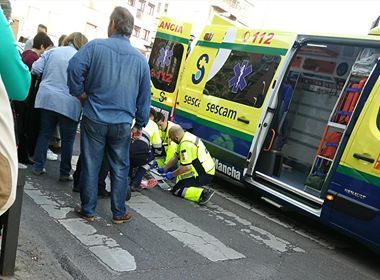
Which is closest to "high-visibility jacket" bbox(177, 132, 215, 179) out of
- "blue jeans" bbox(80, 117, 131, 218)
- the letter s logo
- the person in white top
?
"blue jeans" bbox(80, 117, 131, 218)

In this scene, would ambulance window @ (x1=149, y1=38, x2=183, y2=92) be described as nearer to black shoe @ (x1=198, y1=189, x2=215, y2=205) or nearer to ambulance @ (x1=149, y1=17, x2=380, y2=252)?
ambulance @ (x1=149, y1=17, x2=380, y2=252)

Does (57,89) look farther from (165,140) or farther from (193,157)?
(165,140)

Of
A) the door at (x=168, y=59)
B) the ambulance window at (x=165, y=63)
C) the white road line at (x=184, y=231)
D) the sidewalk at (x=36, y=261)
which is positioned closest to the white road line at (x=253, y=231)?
the white road line at (x=184, y=231)

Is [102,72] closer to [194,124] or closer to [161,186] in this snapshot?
[161,186]

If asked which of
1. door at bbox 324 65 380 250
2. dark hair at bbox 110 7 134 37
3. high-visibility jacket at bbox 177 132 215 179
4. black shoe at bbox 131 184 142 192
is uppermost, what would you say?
dark hair at bbox 110 7 134 37

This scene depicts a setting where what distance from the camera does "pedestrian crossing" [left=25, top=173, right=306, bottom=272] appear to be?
3552 mm

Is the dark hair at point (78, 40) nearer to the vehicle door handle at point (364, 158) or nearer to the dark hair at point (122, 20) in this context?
the dark hair at point (122, 20)

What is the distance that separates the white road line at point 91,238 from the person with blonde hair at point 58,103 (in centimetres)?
65

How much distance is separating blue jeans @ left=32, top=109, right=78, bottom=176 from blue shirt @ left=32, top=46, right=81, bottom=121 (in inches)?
4.4

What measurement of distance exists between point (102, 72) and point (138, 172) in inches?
76.2

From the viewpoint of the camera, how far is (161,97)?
25.3 feet

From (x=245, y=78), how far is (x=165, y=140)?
1.45 metres

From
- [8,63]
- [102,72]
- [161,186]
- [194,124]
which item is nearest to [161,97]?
[194,124]

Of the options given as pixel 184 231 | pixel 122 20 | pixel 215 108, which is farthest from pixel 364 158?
pixel 122 20
